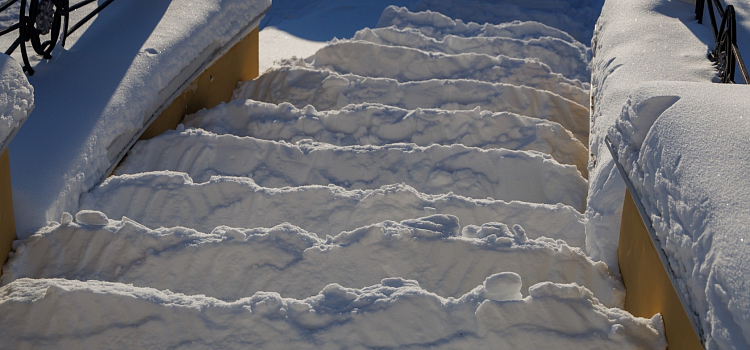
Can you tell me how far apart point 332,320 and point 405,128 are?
5.29 ft

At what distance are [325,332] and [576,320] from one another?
1.94 ft

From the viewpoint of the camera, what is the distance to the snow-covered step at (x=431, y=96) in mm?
3527

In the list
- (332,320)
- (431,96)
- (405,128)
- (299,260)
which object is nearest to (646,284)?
(332,320)

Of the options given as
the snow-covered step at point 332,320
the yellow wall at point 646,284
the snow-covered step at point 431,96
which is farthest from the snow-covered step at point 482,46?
the snow-covered step at point 332,320

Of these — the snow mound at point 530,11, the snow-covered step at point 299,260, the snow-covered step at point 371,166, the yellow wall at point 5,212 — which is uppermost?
the yellow wall at point 5,212

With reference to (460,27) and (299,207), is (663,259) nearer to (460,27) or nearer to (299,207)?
(299,207)

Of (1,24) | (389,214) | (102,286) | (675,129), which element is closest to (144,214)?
(102,286)

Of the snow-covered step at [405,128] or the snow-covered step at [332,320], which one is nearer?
the snow-covered step at [332,320]

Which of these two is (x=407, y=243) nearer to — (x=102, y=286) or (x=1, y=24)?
(x=102, y=286)

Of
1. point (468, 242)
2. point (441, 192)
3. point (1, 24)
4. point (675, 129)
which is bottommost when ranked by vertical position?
point (441, 192)

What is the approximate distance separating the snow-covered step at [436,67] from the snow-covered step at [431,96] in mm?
326

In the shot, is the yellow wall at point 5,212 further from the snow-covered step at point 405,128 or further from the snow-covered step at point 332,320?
the snow-covered step at point 405,128

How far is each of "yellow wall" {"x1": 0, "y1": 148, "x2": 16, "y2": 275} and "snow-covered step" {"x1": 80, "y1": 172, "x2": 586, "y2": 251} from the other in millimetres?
296

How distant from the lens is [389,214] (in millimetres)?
2297
